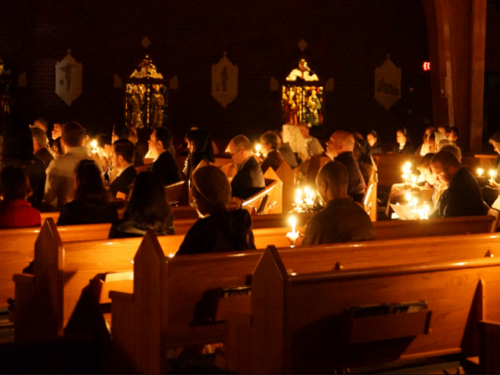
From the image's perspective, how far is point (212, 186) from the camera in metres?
4.14

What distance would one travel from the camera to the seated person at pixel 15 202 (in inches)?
206

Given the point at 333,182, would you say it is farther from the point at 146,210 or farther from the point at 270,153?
the point at 270,153

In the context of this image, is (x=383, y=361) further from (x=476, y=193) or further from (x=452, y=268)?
(x=476, y=193)

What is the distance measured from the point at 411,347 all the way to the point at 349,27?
15.4 m

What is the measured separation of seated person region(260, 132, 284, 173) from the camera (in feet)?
32.7

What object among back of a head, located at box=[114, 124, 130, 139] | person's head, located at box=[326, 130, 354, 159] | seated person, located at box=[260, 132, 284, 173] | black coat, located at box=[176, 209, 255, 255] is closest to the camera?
black coat, located at box=[176, 209, 255, 255]

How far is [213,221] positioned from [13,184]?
183cm

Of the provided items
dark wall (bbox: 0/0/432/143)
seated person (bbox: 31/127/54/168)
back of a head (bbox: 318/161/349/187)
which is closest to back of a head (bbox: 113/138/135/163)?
seated person (bbox: 31/127/54/168)

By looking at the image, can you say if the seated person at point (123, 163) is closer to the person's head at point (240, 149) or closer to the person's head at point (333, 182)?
the person's head at point (240, 149)

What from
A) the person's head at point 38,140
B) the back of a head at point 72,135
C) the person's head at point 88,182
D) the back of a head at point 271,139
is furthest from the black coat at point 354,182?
the person's head at point 38,140

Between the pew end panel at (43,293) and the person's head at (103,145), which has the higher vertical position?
the person's head at (103,145)

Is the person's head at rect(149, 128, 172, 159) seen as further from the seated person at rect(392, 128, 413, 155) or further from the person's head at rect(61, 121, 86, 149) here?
the seated person at rect(392, 128, 413, 155)

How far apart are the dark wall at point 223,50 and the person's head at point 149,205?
44.8 feet

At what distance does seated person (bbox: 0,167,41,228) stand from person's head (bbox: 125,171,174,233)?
1.05 m
